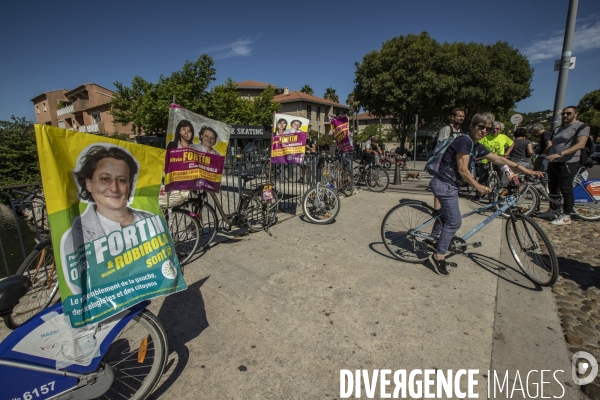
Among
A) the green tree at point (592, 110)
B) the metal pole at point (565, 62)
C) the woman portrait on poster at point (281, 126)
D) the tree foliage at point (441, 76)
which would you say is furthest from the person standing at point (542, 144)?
the green tree at point (592, 110)

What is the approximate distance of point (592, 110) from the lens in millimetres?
37094

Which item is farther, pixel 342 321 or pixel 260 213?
pixel 260 213

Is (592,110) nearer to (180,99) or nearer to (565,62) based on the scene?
(565,62)

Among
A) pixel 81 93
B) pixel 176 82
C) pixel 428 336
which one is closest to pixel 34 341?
pixel 428 336

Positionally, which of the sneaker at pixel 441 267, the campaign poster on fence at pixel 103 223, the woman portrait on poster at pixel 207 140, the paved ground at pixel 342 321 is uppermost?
the woman portrait on poster at pixel 207 140

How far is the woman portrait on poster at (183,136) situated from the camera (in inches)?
156

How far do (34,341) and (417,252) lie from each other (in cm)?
401

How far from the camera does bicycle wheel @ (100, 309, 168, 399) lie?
1.95 meters

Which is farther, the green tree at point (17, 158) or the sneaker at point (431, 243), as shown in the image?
the green tree at point (17, 158)

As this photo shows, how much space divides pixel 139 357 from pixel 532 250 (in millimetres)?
4120

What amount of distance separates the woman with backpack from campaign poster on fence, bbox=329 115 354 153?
4479 mm

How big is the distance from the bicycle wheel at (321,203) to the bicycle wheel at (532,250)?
9.66 ft

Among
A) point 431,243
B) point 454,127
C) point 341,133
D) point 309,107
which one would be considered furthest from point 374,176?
point 309,107

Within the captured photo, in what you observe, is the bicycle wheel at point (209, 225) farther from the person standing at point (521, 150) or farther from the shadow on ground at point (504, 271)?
the person standing at point (521, 150)
